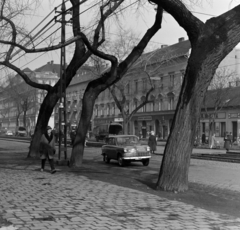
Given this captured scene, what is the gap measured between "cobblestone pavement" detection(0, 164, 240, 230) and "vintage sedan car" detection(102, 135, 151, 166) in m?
7.83

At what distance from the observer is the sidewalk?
261 inches

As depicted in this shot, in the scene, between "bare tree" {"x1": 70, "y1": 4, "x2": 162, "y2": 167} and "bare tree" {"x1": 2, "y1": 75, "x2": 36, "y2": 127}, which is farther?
"bare tree" {"x1": 2, "y1": 75, "x2": 36, "y2": 127}

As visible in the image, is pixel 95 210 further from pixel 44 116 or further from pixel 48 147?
pixel 44 116

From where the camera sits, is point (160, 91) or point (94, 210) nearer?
point (94, 210)

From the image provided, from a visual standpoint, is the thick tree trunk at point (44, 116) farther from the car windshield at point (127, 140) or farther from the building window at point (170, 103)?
the building window at point (170, 103)

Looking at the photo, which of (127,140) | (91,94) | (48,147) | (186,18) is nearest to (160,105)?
(127,140)

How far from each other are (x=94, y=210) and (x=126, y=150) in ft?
37.3

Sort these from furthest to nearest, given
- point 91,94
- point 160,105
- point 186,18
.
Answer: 1. point 160,105
2. point 91,94
3. point 186,18

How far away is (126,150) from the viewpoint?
19125mm

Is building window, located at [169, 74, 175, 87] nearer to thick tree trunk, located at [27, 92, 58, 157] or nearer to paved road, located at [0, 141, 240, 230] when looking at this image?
thick tree trunk, located at [27, 92, 58, 157]

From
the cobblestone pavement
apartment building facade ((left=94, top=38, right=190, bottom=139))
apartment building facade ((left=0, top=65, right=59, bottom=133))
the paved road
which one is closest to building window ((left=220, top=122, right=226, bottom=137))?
apartment building facade ((left=94, top=38, right=190, bottom=139))

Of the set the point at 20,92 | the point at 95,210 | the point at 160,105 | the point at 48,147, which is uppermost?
the point at 20,92

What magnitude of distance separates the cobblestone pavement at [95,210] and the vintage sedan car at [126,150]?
7.83 meters

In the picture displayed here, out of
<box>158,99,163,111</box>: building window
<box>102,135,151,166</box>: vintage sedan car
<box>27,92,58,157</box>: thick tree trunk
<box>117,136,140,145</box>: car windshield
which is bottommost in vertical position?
<box>102,135,151,166</box>: vintage sedan car
